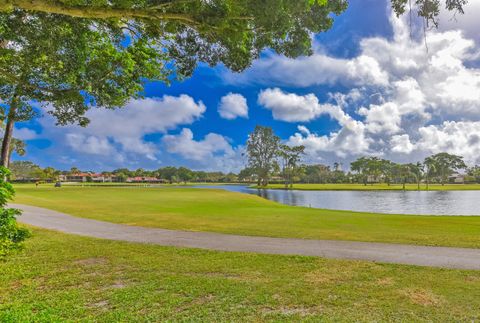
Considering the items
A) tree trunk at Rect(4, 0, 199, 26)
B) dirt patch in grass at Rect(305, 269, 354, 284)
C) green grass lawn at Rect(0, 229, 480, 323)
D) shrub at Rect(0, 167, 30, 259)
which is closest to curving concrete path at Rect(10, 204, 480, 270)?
green grass lawn at Rect(0, 229, 480, 323)

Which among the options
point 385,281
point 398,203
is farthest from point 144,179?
point 385,281

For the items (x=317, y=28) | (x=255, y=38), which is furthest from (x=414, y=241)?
(x=255, y=38)

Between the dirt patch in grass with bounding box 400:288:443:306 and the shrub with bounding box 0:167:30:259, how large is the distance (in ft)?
31.6

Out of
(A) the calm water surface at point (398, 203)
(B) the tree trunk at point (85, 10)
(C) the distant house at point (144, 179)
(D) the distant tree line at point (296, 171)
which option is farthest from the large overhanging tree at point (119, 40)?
(C) the distant house at point (144, 179)

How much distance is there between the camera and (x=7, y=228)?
814 centimetres

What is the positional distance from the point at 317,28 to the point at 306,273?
6126 millimetres

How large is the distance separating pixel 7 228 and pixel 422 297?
1014 cm

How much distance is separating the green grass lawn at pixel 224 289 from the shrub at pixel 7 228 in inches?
15.7

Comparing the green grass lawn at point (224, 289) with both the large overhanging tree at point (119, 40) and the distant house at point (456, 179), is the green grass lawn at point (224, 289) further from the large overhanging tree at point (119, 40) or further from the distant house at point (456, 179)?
the distant house at point (456, 179)

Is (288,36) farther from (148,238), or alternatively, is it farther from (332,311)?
(148,238)

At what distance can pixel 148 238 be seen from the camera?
11500 mm

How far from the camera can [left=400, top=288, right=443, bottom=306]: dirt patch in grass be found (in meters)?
5.35

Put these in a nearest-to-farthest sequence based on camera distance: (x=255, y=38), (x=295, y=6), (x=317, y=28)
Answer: (x=295, y=6) < (x=317, y=28) < (x=255, y=38)

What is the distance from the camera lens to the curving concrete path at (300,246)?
326 inches
